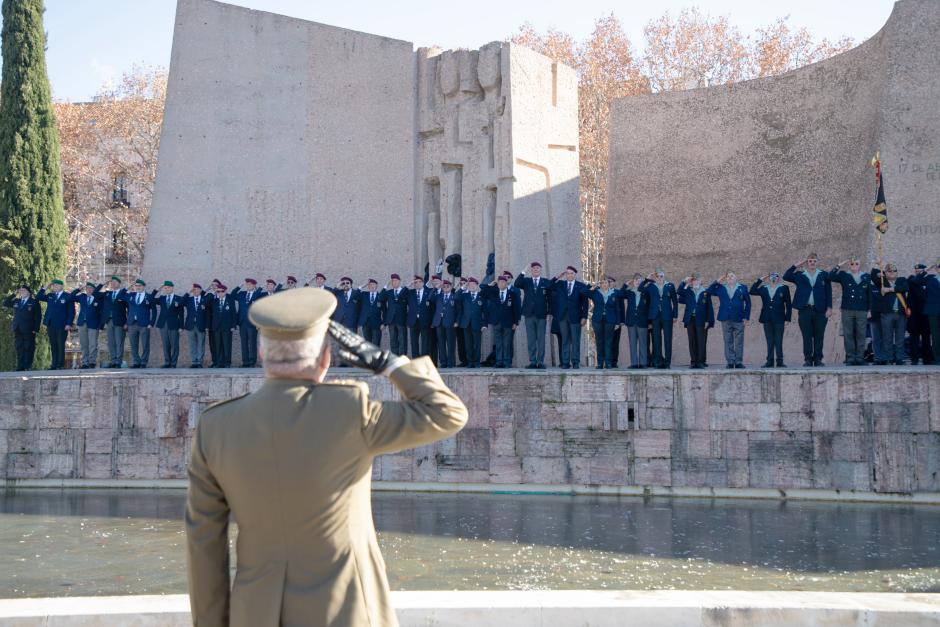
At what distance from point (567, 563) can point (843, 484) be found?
4.78m

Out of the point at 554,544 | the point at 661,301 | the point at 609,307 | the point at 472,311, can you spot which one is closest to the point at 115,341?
the point at 472,311

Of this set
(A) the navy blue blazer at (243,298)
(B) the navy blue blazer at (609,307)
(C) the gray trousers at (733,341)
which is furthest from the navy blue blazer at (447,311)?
(C) the gray trousers at (733,341)

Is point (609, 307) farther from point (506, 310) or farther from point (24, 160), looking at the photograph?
point (24, 160)

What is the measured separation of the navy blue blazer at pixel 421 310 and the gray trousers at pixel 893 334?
574cm

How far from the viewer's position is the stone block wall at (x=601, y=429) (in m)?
10.5

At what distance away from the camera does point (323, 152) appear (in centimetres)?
1548

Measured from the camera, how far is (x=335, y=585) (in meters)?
2.43

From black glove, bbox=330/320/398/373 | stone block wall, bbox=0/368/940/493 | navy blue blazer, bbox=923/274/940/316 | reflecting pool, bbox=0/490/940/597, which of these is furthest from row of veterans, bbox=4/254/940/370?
black glove, bbox=330/320/398/373

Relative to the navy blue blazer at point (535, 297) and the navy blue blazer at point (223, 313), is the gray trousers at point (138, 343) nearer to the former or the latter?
the navy blue blazer at point (223, 313)

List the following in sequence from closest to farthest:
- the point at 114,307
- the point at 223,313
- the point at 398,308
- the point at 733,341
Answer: the point at 733,341 < the point at 398,308 < the point at 223,313 < the point at 114,307

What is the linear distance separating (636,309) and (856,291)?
2.66m

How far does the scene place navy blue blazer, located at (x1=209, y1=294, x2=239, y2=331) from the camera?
14219mm

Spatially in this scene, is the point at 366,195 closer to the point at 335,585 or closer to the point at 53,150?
the point at 53,150

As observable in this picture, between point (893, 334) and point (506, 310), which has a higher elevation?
point (506, 310)
